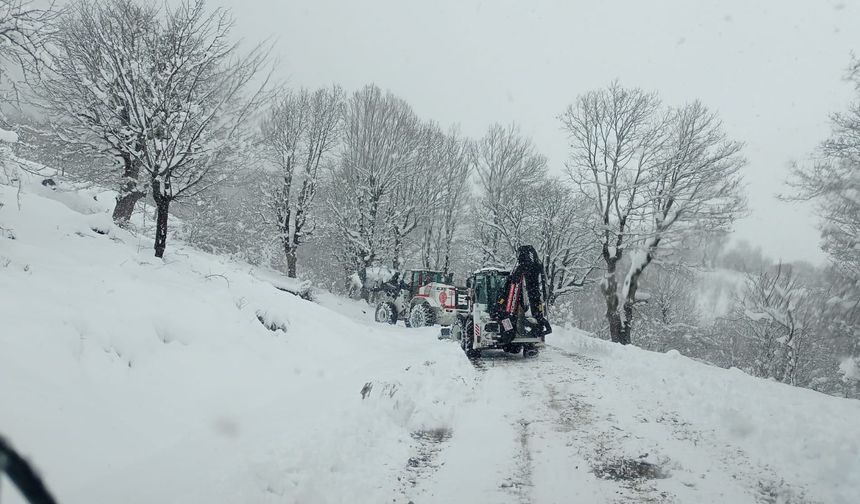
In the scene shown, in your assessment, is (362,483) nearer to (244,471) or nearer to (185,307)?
(244,471)

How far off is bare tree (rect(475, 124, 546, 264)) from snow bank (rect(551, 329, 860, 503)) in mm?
17673

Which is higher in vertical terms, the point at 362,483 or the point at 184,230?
the point at 184,230

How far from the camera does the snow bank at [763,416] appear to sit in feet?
15.8

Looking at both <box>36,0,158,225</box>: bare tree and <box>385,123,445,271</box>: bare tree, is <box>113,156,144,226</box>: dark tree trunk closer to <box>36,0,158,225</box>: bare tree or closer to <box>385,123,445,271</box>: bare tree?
<box>36,0,158,225</box>: bare tree

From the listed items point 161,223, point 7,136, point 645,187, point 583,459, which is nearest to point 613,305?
point 645,187

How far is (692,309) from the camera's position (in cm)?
3900

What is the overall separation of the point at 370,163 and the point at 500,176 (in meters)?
8.51

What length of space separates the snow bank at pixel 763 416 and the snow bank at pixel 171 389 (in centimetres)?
353

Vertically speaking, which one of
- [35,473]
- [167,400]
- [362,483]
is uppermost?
[35,473]

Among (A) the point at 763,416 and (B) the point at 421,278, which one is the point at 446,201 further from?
(A) the point at 763,416

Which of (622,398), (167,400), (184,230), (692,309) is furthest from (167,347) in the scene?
(692,309)

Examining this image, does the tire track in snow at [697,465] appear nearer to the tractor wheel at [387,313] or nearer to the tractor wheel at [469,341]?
the tractor wheel at [469,341]

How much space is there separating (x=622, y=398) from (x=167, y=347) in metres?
7.00

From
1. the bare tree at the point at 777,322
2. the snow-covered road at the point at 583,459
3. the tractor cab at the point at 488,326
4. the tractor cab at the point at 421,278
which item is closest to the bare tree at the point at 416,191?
the tractor cab at the point at 421,278
